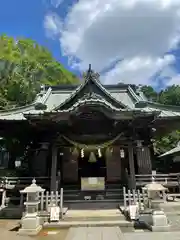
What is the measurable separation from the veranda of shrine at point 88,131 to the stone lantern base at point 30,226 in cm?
305

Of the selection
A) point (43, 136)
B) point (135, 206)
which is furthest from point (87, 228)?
point (43, 136)

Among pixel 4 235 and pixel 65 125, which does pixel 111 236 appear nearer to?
pixel 4 235

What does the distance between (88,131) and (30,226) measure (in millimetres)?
5686

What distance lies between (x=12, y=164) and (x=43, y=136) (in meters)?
6.37

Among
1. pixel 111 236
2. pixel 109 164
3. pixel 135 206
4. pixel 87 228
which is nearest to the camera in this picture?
pixel 111 236

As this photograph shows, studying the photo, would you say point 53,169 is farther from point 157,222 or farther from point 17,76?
point 17,76

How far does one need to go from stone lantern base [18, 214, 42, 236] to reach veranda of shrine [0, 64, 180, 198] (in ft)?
10.0

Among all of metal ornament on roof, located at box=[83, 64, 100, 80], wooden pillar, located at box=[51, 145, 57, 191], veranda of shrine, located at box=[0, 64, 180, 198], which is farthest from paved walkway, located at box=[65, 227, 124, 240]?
metal ornament on roof, located at box=[83, 64, 100, 80]

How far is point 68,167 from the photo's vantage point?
13.9 meters

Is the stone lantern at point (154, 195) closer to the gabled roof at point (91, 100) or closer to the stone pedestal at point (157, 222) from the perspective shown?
the stone pedestal at point (157, 222)

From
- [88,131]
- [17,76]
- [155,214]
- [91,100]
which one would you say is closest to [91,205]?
[88,131]

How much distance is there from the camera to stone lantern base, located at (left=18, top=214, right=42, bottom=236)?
7488 mm

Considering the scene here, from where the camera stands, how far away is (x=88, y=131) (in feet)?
39.5

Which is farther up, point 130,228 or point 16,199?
point 16,199
